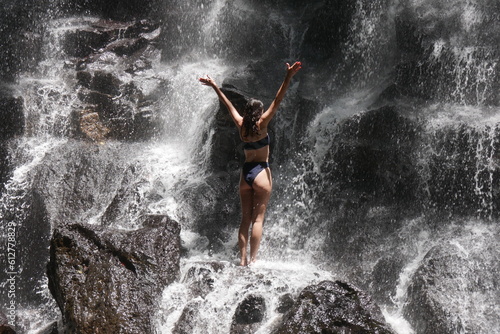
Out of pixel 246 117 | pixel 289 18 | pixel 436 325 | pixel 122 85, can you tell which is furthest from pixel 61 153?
pixel 436 325

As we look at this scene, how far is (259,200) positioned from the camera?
6.54m

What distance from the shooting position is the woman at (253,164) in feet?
20.4

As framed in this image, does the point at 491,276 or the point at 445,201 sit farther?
the point at 445,201

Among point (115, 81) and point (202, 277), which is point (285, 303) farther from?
point (115, 81)

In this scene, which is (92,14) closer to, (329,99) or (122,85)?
(122,85)

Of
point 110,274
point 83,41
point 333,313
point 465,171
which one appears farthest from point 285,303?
point 83,41

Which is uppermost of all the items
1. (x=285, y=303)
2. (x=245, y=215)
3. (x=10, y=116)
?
(x=10, y=116)

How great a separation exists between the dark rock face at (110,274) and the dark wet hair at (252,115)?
158 cm

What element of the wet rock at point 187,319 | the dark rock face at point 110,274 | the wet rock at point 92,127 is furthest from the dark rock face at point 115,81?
the wet rock at point 187,319

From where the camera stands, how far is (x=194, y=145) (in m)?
9.67

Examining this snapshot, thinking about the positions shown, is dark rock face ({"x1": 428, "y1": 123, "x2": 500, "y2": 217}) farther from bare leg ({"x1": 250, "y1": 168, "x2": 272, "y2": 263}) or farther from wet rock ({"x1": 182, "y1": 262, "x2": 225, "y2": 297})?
wet rock ({"x1": 182, "y1": 262, "x2": 225, "y2": 297})

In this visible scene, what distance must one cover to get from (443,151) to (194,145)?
3986 mm

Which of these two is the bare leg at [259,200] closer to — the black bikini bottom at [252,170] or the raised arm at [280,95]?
the black bikini bottom at [252,170]

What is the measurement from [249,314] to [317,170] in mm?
3134
